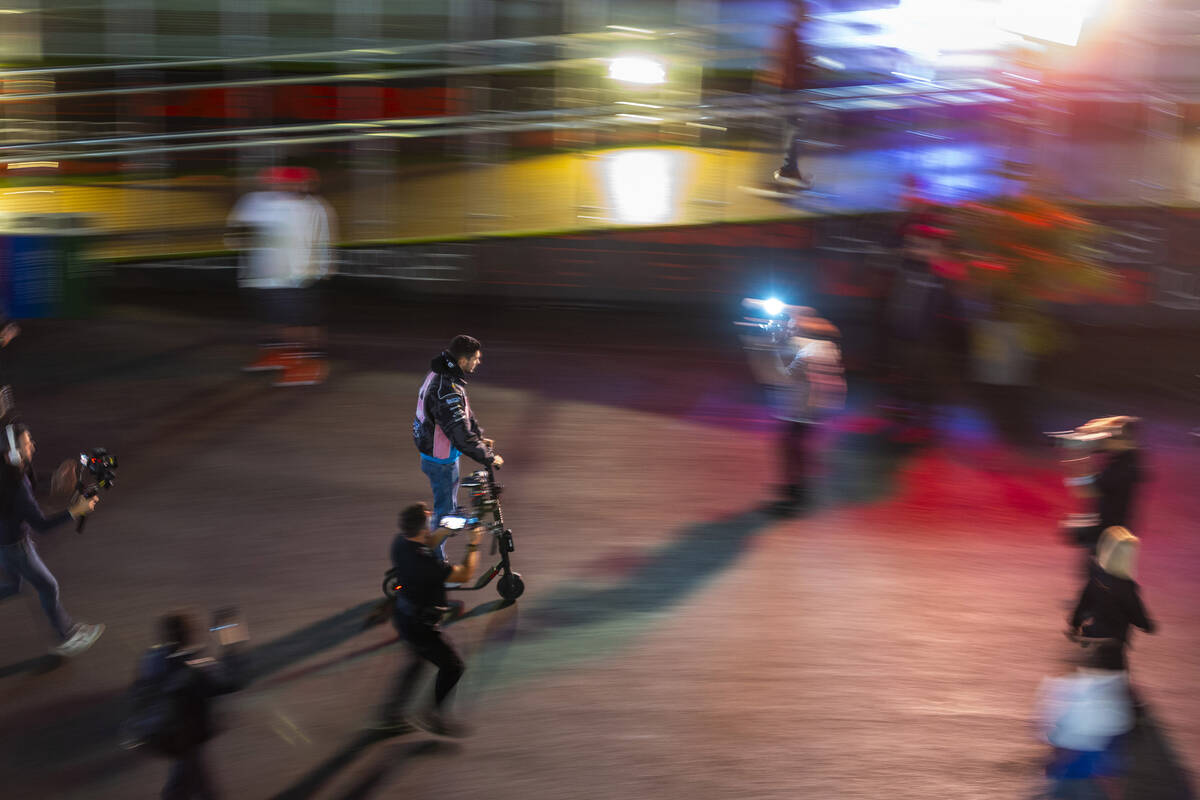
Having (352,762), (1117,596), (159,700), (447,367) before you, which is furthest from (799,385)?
(159,700)

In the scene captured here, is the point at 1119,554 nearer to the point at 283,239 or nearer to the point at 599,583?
the point at 599,583

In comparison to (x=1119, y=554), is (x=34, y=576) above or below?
below

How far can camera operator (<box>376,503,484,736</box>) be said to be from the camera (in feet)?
18.4

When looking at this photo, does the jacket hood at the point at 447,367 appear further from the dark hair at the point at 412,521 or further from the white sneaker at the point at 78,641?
the white sneaker at the point at 78,641

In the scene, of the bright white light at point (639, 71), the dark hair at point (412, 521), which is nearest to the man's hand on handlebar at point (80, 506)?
the dark hair at point (412, 521)

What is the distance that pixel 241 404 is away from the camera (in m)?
10.5

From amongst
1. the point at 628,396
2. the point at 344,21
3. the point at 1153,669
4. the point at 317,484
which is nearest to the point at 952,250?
the point at 628,396

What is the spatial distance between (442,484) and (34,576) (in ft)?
8.19

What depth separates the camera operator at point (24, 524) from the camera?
6129 mm

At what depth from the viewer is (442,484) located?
24.0 ft

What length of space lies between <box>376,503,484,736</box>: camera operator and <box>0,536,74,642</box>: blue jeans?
2.06 meters

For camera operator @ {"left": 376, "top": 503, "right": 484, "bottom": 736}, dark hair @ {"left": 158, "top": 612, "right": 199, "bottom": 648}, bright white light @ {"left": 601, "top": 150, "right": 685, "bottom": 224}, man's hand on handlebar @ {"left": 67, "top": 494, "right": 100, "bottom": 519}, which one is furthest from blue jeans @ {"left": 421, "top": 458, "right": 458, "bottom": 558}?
bright white light @ {"left": 601, "top": 150, "right": 685, "bottom": 224}

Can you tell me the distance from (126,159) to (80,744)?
36.9ft

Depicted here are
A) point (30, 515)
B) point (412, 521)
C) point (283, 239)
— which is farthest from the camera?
point (283, 239)
